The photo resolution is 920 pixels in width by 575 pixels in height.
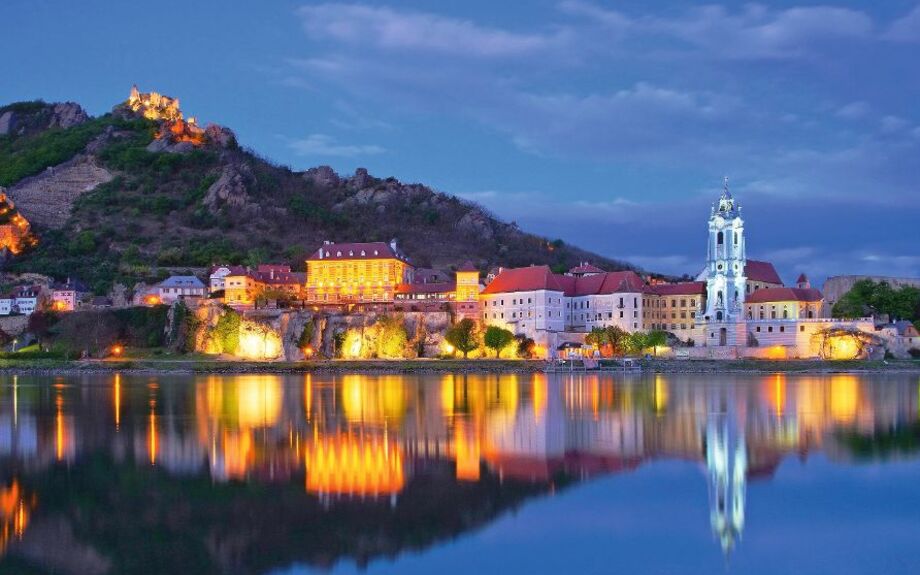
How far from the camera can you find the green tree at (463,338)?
61.2 metres

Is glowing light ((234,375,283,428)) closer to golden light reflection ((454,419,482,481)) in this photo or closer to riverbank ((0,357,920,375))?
golden light reflection ((454,419,482,481))

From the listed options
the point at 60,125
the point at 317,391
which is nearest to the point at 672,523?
the point at 317,391

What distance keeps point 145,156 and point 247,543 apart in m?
109

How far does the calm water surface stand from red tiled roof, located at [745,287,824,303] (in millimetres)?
36576

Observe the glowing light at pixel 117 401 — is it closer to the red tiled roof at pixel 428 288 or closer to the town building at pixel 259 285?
the town building at pixel 259 285

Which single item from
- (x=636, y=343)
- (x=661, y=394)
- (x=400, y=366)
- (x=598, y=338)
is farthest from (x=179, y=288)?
(x=661, y=394)

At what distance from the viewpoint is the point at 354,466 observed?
53.8ft

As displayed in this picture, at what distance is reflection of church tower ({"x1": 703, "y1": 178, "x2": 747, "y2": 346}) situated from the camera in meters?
62.7

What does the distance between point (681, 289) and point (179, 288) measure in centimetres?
3779

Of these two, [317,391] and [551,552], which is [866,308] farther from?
[551,552]

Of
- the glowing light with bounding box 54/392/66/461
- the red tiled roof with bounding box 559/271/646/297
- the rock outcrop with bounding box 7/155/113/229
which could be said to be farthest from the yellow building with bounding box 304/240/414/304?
the glowing light with bounding box 54/392/66/461

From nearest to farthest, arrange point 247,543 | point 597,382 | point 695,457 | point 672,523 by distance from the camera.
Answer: point 247,543
point 672,523
point 695,457
point 597,382

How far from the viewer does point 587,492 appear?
14.5m

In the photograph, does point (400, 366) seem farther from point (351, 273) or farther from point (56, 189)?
point (56, 189)
